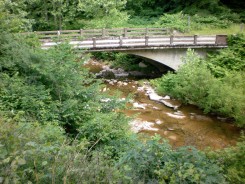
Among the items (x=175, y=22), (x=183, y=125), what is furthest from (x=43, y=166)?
(x=175, y=22)

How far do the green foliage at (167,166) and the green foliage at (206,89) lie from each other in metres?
9.15

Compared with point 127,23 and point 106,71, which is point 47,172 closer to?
point 106,71

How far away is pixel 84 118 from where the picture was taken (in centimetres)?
908

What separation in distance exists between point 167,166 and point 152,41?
15.3 metres

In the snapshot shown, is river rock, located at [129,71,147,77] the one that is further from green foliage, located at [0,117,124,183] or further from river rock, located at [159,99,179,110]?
green foliage, located at [0,117,124,183]

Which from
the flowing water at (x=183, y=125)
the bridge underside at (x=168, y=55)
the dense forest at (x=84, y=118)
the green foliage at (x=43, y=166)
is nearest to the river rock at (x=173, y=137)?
the flowing water at (x=183, y=125)

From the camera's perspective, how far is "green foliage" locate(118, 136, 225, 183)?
4.52 metres

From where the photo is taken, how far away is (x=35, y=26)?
27.0 metres

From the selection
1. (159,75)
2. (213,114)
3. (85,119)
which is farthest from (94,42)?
(85,119)

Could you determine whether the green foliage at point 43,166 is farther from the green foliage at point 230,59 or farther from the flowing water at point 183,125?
the green foliage at point 230,59

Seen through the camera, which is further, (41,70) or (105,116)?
(41,70)

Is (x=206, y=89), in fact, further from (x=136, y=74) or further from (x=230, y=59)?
(x=136, y=74)

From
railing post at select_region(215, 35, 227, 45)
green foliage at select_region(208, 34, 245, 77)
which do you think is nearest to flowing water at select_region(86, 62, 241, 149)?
green foliage at select_region(208, 34, 245, 77)

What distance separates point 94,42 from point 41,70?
9.26m
